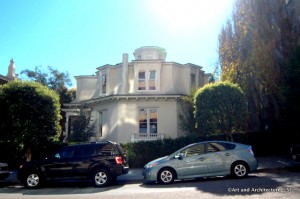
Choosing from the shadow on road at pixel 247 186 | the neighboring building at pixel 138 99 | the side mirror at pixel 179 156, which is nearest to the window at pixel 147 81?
the neighboring building at pixel 138 99

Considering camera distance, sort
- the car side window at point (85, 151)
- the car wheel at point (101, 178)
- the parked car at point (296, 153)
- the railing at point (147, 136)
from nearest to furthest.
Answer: the car wheel at point (101, 178)
the car side window at point (85, 151)
the parked car at point (296, 153)
the railing at point (147, 136)

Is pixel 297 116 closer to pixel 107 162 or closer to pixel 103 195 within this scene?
pixel 107 162

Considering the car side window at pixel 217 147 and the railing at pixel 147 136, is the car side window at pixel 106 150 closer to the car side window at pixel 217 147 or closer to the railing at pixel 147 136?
the car side window at pixel 217 147

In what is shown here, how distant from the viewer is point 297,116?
17.9 meters

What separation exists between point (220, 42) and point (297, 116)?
25.9ft

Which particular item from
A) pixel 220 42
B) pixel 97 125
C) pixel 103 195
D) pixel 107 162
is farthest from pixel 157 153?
pixel 220 42

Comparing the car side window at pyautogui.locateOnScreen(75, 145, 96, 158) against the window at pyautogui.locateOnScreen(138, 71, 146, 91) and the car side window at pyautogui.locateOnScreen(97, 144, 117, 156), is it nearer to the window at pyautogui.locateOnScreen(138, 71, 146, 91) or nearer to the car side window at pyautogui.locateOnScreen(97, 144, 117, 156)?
the car side window at pyautogui.locateOnScreen(97, 144, 117, 156)

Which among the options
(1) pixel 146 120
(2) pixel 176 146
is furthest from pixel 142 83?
(2) pixel 176 146

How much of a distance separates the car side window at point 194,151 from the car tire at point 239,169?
134 cm

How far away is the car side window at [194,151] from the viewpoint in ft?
36.0

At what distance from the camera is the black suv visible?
36.2ft

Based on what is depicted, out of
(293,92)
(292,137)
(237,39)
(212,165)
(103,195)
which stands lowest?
(103,195)

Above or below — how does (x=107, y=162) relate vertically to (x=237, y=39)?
below

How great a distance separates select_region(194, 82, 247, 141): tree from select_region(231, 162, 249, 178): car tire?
16.7 feet
